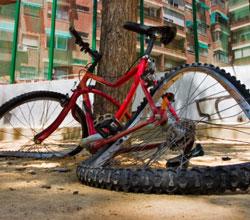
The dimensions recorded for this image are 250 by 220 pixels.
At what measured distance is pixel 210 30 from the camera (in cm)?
761

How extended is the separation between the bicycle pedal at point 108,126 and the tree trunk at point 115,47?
3.22 feet

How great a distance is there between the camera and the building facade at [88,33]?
7.41 meters

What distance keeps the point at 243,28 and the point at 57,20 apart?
3782 millimetres

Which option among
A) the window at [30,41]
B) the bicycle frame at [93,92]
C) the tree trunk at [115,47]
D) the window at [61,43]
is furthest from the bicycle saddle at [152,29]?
the window at [30,41]

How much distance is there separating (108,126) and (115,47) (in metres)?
1.35

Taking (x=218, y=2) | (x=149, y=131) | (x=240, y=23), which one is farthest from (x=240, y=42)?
(x=149, y=131)

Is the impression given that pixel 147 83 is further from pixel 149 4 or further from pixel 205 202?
pixel 149 4

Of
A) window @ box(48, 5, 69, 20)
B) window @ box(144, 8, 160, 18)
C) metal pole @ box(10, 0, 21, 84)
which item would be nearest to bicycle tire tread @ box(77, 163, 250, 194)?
window @ box(144, 8, 160, 18)

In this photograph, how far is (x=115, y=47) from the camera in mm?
3922

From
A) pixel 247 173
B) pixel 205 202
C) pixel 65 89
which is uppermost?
pixel 65 89

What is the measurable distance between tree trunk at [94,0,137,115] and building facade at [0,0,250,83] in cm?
254

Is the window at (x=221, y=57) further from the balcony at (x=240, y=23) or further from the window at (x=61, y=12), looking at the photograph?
the window at (x=61, y=12)

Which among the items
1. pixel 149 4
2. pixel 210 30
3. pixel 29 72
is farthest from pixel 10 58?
pixel 210 30

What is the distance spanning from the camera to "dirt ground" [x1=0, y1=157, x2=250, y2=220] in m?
1.85
